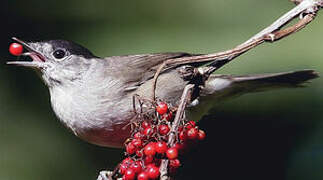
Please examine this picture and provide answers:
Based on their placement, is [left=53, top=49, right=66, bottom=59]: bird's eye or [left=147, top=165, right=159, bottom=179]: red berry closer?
[left=147, top=165, right=159, bottom=179]: red berry

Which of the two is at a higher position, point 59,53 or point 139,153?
point 59,53

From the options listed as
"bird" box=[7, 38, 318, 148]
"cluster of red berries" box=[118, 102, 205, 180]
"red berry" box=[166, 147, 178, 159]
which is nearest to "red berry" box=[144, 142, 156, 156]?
"cluster of red berries" box=[118, 102, 205, 180]

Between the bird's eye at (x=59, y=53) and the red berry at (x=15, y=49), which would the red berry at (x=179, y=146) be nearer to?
the red berry at (x=15, y=49)

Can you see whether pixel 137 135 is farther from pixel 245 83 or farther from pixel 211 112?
pixel 211 112

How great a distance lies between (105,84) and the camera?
327 centimetres

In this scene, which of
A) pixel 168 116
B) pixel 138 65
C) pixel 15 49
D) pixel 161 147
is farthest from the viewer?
pixel 138 65

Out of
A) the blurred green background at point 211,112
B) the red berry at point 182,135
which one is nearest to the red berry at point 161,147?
the red berry at point 182,135

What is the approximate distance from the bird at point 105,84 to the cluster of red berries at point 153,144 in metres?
0.73

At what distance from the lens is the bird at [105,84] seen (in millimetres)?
3100

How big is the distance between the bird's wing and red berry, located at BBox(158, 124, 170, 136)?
1.10 metres

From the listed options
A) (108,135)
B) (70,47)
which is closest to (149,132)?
(108,135)

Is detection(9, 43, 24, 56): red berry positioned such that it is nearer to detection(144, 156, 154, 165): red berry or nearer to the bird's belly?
the bird's belly

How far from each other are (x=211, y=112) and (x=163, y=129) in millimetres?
2051

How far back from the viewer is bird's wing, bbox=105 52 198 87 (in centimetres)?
330
